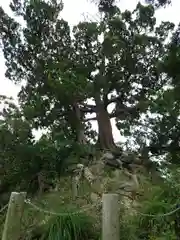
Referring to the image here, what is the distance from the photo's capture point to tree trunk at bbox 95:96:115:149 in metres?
11.5

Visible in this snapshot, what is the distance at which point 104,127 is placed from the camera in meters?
11.6

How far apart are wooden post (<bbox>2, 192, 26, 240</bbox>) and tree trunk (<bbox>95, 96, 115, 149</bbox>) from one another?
26.8ft

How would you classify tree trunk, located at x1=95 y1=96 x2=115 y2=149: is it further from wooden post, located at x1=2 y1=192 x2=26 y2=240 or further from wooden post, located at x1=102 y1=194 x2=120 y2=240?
wooden post, located at x1=102 y1=194 x2=120 y2=240

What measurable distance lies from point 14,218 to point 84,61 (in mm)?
8126

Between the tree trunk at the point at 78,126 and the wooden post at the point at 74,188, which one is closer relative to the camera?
the wooden post at the point at 74,188

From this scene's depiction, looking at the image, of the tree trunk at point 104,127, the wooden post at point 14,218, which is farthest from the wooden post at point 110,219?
the tree trunk at point 104,127

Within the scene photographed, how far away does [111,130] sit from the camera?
1172cm

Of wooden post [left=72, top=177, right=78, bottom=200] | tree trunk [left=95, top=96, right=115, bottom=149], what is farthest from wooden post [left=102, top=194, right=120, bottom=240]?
tree trunk [left=95, top=96, right=115, bottom=149]

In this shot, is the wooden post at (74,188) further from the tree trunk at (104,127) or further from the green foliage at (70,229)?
the tree trunk at (104,127)

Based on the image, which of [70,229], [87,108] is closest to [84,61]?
[87,108]

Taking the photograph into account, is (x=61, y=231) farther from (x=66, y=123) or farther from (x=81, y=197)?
(x=66, y=123)

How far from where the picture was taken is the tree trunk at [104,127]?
453 inches

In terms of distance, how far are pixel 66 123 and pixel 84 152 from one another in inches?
67.7

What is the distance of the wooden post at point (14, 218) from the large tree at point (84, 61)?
22.0ft
